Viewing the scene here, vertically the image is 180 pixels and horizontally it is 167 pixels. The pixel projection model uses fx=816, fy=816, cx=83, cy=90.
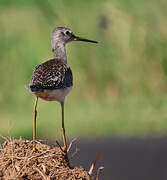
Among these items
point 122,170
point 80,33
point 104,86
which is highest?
point 80,33

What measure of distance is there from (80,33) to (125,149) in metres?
4.25

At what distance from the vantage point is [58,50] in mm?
9859

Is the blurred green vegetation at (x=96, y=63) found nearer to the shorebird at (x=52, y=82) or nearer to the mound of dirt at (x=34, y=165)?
the shorebird at (x=52, y=82)

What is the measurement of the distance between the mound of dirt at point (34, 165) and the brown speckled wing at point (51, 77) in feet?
3.01

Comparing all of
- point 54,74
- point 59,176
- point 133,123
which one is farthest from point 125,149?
point 59,176

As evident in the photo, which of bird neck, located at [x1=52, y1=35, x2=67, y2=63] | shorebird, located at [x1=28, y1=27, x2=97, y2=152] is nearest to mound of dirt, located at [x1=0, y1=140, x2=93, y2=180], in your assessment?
shorebird, located at [x1=28, y1=27, x2=97, y2=152]

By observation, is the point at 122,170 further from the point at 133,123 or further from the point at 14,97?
the point at 14,97

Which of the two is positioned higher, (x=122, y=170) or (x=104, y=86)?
(x=104, y=86)

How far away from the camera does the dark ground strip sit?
19052mm

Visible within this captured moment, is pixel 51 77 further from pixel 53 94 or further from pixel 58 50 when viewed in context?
pixel 58 50

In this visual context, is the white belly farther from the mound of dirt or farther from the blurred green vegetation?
the blurred green vegetation

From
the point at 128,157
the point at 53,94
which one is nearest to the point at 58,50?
the point at 53,94

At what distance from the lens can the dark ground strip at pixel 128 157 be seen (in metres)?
19.1

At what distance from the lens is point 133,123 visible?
2264cm
